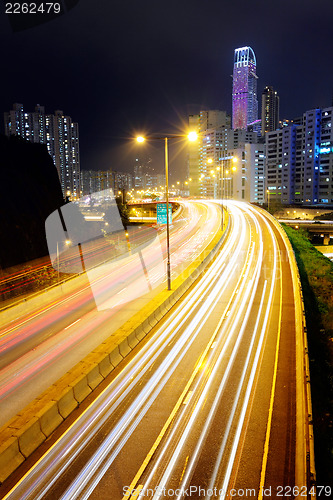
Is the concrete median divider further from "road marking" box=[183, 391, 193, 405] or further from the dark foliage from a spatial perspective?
the dark foliage

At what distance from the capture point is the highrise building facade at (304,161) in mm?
99375

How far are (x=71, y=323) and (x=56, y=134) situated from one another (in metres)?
159

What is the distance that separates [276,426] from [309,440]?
4.13 ft

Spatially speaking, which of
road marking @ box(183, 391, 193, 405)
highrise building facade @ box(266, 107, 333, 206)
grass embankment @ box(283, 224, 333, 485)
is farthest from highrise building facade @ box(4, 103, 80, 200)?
road marking @ box(183, 391, 193, 405)

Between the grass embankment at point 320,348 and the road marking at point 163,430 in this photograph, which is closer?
the road marking at point 163,430

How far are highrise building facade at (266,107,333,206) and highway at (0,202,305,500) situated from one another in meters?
93.6

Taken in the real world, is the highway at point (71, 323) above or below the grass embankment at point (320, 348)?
above

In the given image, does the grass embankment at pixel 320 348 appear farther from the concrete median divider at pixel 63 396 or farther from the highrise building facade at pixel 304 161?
the highrise building facade at pixel 304 161

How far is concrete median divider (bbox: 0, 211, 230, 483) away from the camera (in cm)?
749

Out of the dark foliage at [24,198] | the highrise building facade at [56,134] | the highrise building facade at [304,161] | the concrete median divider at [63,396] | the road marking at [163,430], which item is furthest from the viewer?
the highrise building facade at [56,134]

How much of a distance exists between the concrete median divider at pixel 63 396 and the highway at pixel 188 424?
31cm

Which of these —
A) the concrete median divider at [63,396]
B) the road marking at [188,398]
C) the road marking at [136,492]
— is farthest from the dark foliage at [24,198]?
the road marking at [136,492]

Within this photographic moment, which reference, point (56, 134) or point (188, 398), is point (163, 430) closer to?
point (188, 398)

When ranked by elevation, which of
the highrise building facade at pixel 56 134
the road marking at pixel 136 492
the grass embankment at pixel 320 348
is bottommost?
the grass embankment at pixel 320 348
